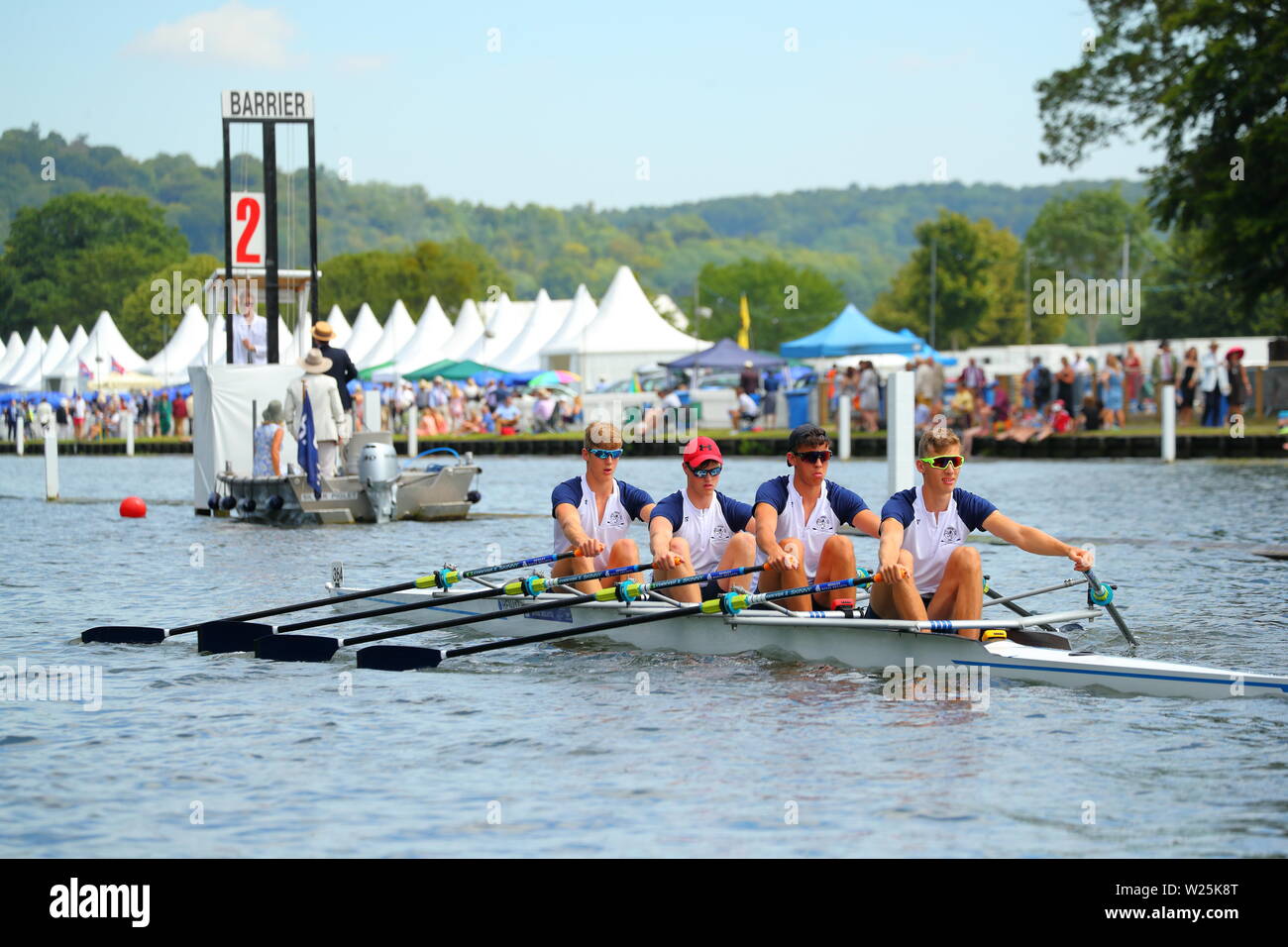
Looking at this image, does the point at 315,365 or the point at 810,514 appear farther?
the point at 315,365

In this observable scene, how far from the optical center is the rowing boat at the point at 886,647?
9.73m

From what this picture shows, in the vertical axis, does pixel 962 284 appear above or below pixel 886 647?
above

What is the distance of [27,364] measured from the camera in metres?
91.0

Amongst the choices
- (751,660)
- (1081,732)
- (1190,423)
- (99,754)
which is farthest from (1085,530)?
(1190,423)

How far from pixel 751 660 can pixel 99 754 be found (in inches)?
170

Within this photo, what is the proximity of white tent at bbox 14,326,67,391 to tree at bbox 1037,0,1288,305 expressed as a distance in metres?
64.1

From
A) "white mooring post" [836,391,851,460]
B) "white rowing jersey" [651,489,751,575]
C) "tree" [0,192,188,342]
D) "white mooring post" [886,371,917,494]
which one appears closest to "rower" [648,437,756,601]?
"white rowing jersey" [651,489,751,575]

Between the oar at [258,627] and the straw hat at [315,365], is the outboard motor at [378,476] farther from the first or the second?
the oar at [258,627]

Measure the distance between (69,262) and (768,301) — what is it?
224 ft

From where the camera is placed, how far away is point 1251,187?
3434cm

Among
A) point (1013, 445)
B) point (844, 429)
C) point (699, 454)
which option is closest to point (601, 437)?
point (699, 454)

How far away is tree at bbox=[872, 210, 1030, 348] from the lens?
10875cm

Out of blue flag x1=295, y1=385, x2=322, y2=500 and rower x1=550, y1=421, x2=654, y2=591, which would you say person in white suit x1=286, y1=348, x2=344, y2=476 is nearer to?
blue flag x1=295, y1=385, x2=322, y2=500

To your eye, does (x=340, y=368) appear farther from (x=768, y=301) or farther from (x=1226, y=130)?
(x=768, y=301)
